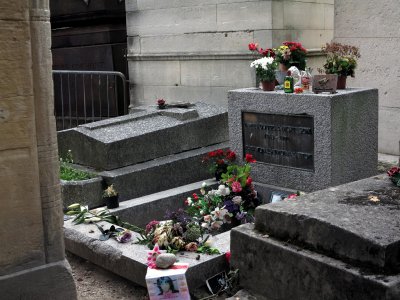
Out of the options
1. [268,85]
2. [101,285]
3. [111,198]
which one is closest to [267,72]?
[268,85]

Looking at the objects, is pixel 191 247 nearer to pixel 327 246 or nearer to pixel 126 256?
pixel 126 256

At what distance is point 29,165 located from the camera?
3.95 m

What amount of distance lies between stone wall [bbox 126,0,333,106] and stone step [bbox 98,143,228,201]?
8.11 feet

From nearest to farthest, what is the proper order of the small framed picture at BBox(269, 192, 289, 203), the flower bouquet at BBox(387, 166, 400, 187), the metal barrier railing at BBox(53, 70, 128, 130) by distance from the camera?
the flower bouquet at BBox(387, 166, 400, 187) < the small framed picture at BBox(269, 192, 289, 203) < the metal barrier railing at BBox(53, 70, 128, 130)

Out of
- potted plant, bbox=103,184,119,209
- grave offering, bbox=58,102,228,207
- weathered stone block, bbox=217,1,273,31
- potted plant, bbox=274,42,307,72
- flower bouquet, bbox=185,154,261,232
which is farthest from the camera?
weathered stone block, bbox=217,1,273,31

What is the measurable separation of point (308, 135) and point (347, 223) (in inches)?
117

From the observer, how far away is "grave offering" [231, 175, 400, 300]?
3.55 metres

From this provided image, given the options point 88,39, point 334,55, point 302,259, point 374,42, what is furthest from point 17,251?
point 88,39

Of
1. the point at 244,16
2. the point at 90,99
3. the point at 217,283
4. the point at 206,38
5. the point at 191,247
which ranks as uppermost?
the point at 244,16

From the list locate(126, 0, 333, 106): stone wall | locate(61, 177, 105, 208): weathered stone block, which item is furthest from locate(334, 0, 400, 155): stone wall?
locate(61, 177, 105, 208): weathered stone block

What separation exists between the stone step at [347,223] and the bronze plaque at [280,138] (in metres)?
2.01

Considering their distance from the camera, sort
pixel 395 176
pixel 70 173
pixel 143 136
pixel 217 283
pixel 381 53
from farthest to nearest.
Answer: pixel 381 53 → pixel 143 136 → pixel 70 173 → pixel 217 283 → pixel 395 176

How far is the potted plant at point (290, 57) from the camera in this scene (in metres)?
7.39

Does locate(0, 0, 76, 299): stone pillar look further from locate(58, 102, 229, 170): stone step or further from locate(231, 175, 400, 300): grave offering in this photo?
locate(58, 102, 229, 170): stone step
